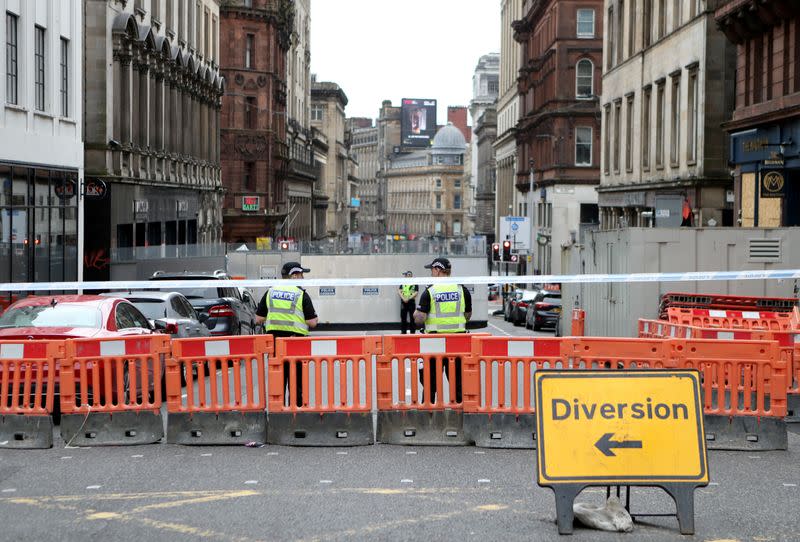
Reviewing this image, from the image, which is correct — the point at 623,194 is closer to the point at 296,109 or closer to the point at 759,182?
the point at 759,182

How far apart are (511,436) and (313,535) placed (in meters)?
4.10

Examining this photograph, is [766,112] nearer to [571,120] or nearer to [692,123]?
[692,123]

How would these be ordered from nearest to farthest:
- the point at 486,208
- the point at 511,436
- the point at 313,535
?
the point at 313,535 < the point at 511,436 < the point at 486,208

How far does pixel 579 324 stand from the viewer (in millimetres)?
29203

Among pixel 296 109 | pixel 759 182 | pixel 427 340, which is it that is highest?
pixel 296 109

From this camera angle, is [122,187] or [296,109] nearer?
[122,187]

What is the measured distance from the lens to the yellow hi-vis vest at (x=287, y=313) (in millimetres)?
14211

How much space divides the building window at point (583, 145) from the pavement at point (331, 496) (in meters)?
62.4

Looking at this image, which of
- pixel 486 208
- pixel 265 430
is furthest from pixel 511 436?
pixel 486 208

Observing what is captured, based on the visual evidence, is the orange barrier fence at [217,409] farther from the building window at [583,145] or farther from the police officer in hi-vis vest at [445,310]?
the building window at [583,145]

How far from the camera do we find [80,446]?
1280cm

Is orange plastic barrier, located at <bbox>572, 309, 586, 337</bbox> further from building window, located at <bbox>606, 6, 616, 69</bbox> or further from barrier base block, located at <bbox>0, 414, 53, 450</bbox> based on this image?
building window, located at <bbox>606, 6, 616, 69</bbox>

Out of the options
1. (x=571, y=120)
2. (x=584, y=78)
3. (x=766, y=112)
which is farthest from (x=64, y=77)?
(x=584, y=78)

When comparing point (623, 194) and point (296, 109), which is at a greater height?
point (296, 109)
